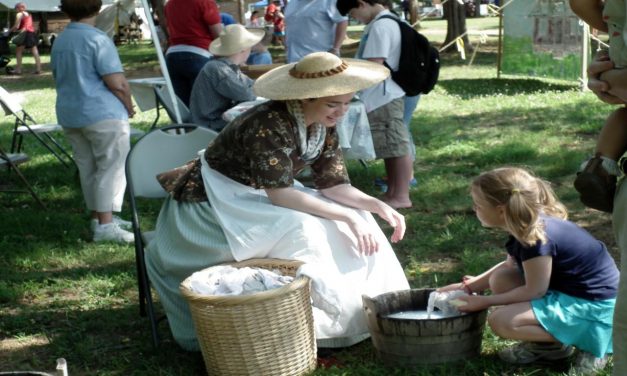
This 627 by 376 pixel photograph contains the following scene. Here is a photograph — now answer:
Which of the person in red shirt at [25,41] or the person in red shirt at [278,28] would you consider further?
the person in red shirt at [278,28]

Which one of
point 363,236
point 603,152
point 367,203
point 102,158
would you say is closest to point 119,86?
point 102,158

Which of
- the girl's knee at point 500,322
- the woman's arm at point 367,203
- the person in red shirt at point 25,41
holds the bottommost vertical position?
the person in red shirt at point 25,41

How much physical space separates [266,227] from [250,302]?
19.2 inches

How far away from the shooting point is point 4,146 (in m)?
9.97

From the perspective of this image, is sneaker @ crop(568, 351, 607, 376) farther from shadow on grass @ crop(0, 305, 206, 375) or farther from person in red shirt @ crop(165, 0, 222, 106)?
person in red shirt @ crop(165, 0, 222, 106)

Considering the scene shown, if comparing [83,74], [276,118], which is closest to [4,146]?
[83,74]

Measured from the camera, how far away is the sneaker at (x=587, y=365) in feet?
11.5

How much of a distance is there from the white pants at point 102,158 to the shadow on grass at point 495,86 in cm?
684

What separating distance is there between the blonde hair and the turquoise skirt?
267 mm

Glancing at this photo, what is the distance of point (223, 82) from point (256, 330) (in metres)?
3.00

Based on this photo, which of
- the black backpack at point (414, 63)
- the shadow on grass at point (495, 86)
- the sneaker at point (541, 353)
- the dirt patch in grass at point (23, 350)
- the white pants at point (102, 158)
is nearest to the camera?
the sneaker at point (541, 353)

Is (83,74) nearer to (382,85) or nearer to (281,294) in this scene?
(382,85)

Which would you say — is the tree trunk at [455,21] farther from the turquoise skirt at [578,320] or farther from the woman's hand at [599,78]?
the woman's hand at [599,78]

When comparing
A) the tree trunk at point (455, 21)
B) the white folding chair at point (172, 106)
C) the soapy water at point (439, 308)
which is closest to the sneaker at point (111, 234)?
the white folding chair at point (172, 106)
